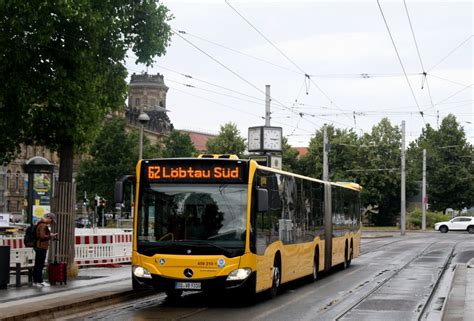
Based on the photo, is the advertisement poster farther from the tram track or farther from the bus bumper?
the bus bumper

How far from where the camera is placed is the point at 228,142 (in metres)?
92.5

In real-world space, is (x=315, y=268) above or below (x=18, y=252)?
below

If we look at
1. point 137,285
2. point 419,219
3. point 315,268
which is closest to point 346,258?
point 315,268

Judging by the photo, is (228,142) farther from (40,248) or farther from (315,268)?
(40,248)

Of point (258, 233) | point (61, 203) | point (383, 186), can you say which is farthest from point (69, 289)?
point (383, 186)

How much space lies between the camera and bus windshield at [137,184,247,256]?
53.7 ft

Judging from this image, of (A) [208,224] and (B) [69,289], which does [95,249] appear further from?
(A) [208,224]

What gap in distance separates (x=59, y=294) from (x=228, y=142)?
74601 mm

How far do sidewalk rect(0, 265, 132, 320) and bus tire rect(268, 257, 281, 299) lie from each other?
3167 millimetres

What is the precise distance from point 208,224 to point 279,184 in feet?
10.2

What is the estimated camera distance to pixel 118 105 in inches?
878

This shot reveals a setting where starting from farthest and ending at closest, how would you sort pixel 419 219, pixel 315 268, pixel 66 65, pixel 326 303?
pixel 419 219 → pixel 315 268 → pixel 66 65 → pixel 326 303

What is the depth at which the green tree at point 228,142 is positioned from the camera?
92.2 meters

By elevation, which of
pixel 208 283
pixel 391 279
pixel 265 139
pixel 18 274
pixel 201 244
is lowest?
pixel 391 279
